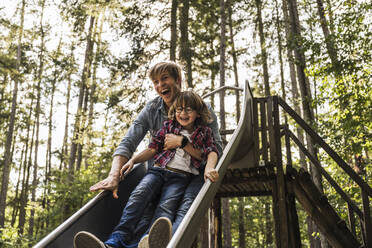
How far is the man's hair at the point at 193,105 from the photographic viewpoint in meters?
2.42

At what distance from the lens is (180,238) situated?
1.48 metres

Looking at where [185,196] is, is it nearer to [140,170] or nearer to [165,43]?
[140,170]

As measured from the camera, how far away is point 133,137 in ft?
8.51

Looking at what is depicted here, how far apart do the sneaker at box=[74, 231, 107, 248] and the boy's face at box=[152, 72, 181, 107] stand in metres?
1.27

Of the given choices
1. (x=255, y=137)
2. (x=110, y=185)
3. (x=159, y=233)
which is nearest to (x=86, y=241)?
(x=159, y=233)

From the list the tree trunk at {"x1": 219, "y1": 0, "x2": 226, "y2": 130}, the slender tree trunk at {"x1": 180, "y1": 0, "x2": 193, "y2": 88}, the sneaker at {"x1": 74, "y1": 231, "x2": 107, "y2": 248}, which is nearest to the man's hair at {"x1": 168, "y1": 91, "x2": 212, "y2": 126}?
the sneaker at {"x1": 74, "y1": 231, "x2": 107, "y2": 248}

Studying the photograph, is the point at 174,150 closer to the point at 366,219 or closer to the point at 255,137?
the point at 255,137

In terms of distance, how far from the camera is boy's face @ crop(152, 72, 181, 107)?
8.50ft

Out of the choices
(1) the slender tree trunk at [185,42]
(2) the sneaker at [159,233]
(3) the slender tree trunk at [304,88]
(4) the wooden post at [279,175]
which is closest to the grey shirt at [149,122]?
(2) the sneaker at [159,233]

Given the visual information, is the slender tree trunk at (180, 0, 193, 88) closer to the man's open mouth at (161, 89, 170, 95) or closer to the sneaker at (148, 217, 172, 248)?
the man's open mouth at (161, 89, 170, 95)

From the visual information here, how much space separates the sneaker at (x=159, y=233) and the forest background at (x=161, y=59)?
3090 mm

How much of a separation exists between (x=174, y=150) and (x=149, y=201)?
0.40 m

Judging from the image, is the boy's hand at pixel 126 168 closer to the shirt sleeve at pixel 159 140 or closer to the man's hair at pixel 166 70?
the shirt sleeve at pixel 159 140

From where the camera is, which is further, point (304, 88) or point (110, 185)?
point (304, 88)
